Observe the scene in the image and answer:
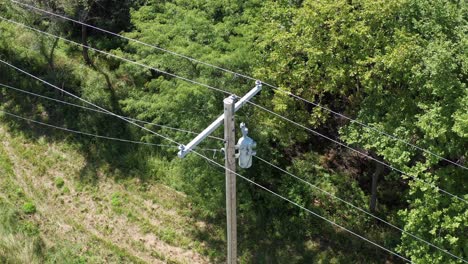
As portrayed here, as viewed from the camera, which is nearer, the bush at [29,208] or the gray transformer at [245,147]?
the gray transformer at [245,147]

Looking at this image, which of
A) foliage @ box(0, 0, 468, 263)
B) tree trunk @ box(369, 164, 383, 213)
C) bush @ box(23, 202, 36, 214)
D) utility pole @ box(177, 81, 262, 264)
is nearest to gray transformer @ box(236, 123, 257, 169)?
utility pole @ box(177, 81, 262, 264)

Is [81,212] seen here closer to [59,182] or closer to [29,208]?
[59,182]

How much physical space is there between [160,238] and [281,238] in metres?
3.62

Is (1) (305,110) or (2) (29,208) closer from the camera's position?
(1) (305,110)

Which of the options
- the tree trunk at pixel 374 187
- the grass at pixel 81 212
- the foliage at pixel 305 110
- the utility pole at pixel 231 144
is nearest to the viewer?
the utility pole at pixel 231 144

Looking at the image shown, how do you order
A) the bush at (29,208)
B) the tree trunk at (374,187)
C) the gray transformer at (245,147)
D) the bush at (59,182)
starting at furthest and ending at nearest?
the bush at (59,182)
the bush at (29,208)
the tree trunk at (374,187)
the gray transformer at (245,147)

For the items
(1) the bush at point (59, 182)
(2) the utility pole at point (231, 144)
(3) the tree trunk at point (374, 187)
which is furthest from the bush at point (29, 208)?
(3) the tree trunk at point (374, 187)

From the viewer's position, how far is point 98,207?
16859 millimetres

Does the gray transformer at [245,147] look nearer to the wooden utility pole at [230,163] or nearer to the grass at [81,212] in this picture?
the wooden utility pole at [230,163]

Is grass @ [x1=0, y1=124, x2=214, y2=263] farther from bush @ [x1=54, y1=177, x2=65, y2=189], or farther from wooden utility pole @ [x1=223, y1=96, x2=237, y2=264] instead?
wooden utility pole @ [x1=223, y1=96, x2=237, y2=264]

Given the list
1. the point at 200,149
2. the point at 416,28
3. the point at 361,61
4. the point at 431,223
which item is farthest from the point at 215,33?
the point at 431,223

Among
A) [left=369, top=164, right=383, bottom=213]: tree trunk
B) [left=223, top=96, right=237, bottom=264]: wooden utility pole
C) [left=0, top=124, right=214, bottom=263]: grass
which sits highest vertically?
[left=223, top=96, right=237, bottom=264]: wooden utility pole

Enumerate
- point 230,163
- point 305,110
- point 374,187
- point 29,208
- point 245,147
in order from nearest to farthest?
1. point 245,147
2. point 230,163
3. point 305,110
4. point 374,187
5. point 29,208

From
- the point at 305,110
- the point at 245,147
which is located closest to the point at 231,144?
the point at 245,147
